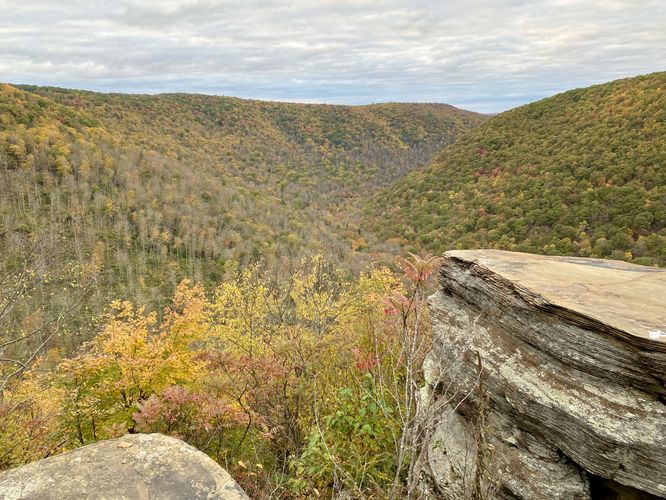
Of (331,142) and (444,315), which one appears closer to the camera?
(444,315)

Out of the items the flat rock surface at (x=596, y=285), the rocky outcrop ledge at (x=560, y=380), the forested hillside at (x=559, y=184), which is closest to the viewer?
the rocky outcrop ledge at (x=560, y=380)

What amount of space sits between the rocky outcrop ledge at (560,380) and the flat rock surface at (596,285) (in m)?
0.03

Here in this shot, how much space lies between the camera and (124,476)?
14.5 feet

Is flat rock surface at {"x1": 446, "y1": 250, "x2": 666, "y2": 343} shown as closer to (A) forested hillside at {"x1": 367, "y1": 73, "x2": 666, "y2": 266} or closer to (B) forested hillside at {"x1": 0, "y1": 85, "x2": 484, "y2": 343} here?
(B) forested hillside at {"x1": 0, "y1": 85, "x2": 484, "y2": 343}

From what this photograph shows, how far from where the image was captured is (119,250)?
2608 inches

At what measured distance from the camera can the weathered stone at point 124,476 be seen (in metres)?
4.15

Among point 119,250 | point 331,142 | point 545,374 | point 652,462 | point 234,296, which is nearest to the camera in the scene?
point 652,462

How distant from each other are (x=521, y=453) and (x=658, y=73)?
259ft

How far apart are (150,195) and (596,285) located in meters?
87.7

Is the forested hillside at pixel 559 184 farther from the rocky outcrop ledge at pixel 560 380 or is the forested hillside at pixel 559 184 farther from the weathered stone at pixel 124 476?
the weathered stone at pixel 124 476

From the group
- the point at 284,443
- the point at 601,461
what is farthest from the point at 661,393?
the point at 284,443

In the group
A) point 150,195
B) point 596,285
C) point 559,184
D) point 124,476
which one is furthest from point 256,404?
point 150,195

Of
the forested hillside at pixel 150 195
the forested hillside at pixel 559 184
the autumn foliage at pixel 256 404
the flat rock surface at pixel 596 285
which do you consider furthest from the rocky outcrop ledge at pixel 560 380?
the forested hillside at pixel 559 184

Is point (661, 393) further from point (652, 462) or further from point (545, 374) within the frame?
point (545, 374)
